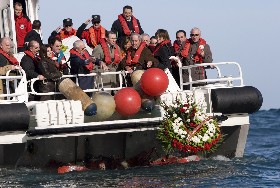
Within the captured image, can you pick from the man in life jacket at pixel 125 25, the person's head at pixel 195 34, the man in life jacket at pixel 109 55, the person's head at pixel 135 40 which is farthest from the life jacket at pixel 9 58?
the person's head at pixel 195 34

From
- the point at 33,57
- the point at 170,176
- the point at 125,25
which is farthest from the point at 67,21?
the point at 170,176

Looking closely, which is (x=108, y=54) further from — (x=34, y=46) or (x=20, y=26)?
(x=20, y=26)

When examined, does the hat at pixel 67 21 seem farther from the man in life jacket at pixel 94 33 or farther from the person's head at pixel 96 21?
the person's head at pixel 96 21

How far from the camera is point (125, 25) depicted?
20.0 metres

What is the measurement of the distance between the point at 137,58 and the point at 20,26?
3.27 metres

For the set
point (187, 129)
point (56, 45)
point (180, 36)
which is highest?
point (180, 36)

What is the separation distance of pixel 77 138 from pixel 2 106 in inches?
59.1

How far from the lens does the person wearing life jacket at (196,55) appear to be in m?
18.7

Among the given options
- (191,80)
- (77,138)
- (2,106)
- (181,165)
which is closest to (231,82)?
(191,80)

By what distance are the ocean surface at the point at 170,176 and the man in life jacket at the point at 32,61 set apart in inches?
61.6

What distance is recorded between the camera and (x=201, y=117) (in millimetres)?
16734

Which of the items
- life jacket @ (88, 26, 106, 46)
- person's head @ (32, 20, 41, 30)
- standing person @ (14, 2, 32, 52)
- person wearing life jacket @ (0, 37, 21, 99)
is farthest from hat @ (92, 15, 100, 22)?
person wearing life jacket @ (0, 37, 21, 99)

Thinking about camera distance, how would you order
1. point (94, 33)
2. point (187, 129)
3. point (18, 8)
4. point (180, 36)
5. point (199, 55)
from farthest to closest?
point (94, 33), point (18, 8), point (180, 36), point (199, 55), point (187, 129)

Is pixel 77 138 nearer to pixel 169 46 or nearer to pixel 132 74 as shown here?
Answer: pixel 132 74
